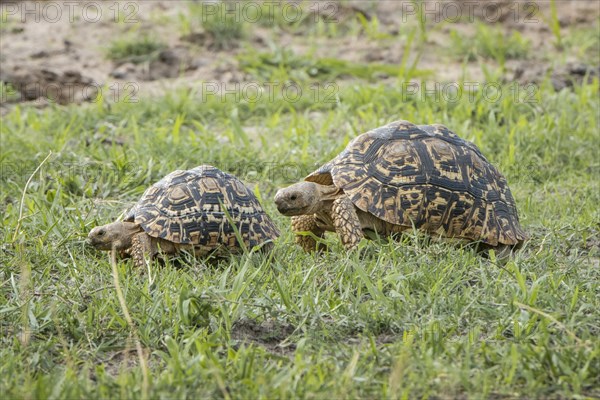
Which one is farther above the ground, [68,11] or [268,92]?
[68,11]

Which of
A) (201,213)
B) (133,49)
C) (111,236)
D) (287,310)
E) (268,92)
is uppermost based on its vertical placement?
(133,49)

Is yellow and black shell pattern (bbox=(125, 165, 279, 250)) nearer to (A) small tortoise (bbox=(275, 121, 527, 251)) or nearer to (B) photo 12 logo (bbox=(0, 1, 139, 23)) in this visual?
(A) small tortoise (bbox=(275, 121, 527, 251))

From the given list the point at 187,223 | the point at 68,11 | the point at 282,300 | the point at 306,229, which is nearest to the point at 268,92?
the point at 68,11

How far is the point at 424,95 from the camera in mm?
8078

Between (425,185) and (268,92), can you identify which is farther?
(268,92)

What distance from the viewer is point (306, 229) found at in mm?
5113

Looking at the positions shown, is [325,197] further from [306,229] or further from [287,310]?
[287,310]

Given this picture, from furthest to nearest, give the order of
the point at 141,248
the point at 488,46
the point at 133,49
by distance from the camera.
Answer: the point at 488,46 < the point at 133,49 < the point at 141,248

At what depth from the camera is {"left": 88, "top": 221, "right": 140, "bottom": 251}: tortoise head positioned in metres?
4.58

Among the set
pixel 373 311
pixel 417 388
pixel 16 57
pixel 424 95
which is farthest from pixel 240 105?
pixel 417 388

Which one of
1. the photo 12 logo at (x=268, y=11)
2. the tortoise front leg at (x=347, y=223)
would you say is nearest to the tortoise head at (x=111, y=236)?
the tortoise front leg at (x=347, y=223)

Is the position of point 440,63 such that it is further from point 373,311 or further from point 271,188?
point 373,311

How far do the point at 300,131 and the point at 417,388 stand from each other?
4235mm

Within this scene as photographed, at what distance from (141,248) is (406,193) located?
4.59 ft
